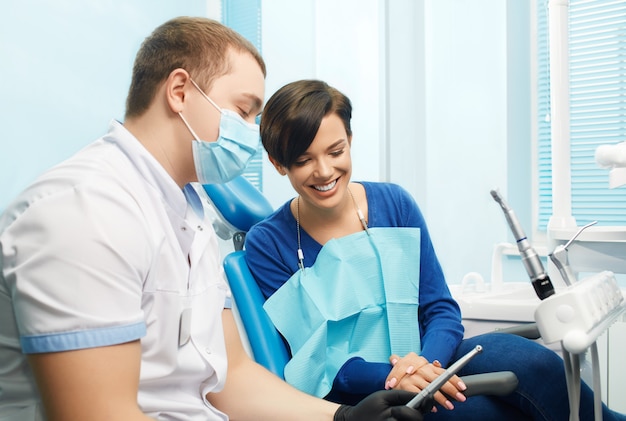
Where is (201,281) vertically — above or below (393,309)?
above

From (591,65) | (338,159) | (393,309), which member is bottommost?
(393,309)

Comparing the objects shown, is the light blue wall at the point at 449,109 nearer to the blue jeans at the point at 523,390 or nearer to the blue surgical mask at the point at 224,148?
the blue jeans at the point at 523,390

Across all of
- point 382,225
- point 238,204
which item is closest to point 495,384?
point 382,225

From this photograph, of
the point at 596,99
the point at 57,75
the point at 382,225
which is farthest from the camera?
the point at 596,99

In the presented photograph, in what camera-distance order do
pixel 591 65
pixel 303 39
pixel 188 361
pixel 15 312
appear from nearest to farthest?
pixel 15 312
pixel 188 361
pixel 591 65
pixel 303 39

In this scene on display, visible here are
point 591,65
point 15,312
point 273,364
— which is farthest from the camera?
point 591,65

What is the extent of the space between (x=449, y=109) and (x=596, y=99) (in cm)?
59

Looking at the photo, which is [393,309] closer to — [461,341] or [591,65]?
[461,341]

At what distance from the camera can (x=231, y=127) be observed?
3.35 feet

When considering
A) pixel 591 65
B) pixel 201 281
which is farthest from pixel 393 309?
pixel 591 65

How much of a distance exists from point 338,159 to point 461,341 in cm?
52

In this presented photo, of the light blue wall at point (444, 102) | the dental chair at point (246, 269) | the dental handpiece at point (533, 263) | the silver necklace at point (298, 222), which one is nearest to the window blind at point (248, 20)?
the light blue wall at point (444, 102)

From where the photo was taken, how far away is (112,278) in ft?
2.44

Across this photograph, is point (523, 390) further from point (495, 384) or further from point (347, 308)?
point (347, 308)
